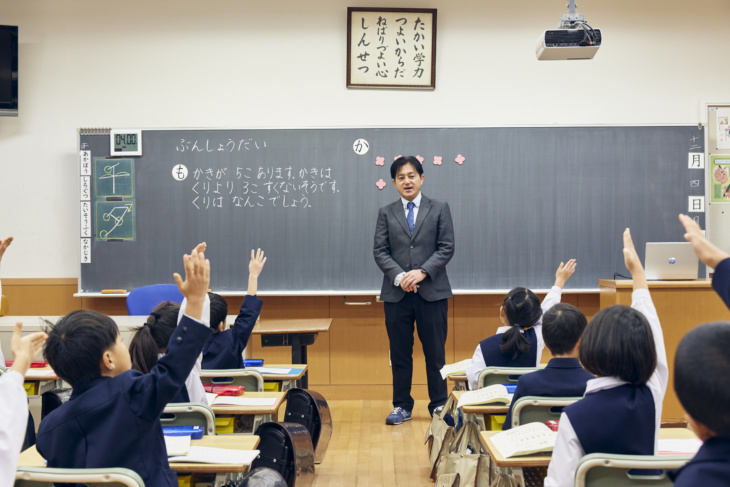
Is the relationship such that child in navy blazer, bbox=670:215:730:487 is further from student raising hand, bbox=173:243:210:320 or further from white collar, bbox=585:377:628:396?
student raising hand, bbox=173:243:210:320

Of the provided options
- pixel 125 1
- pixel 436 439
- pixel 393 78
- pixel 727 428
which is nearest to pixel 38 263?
pixel 125 1

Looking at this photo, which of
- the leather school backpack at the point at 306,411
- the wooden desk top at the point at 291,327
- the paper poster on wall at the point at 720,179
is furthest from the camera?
the paper poster on wall at the point at 720,179

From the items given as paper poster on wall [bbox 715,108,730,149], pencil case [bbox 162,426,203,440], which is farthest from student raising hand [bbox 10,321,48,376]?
paper poster on wall [bbox 715,108,730,149]

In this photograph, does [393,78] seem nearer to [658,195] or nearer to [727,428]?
[658,195]

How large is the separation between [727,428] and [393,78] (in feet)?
14.8

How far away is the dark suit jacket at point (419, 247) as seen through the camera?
13.4 ft

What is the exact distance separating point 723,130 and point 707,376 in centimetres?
482

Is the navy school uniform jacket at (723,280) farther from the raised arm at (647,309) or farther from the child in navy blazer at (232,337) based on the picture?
the child in navy blazer at (232,337)

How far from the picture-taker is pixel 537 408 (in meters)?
1.98

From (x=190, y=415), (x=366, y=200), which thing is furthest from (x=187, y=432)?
(x=366, y=200)

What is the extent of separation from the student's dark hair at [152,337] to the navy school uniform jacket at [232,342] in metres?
0.50

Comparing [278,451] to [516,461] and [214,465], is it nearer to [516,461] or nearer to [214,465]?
[214,465]

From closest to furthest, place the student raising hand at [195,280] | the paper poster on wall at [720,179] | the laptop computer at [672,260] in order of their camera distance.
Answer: the student raising hand at [195,280]
the laptop computer at [672,260]
the paper poster on wall at [720,179]


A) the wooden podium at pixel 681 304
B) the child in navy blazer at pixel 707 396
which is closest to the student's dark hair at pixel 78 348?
the child in navy blazer at pixel 707 396
